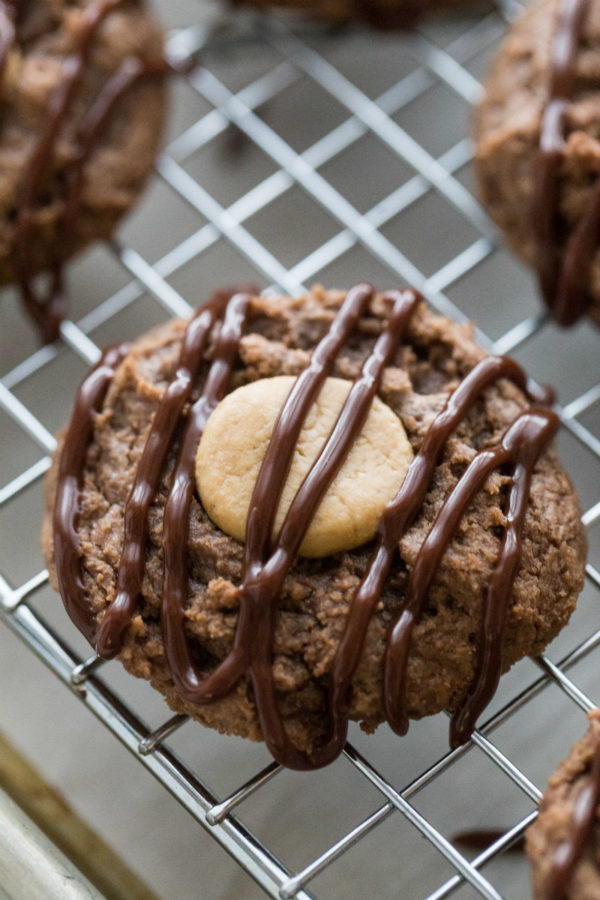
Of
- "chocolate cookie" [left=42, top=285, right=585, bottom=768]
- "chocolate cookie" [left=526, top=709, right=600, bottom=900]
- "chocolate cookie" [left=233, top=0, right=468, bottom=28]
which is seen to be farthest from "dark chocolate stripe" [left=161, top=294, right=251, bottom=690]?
"chocolate cookie" [left=233, top=0, right=468, bottom=28]

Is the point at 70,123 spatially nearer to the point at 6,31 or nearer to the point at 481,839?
the point at 6,31

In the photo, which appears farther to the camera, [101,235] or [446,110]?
[446,110]

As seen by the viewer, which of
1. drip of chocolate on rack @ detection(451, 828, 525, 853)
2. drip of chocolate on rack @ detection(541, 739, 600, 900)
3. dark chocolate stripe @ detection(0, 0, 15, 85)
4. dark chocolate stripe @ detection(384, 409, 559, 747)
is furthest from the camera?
dark chocolate stripe @ detection(0, 0, 15, 85)

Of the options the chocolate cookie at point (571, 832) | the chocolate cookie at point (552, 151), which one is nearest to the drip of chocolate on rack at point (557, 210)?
the chocolate cookie at point (552, 151)

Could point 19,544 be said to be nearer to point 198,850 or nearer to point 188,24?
point 198,850

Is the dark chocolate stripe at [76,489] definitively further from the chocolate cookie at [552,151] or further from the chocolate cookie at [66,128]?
the chocolate cookie at [552,151]

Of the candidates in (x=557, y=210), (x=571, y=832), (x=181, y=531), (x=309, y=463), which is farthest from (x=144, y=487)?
(x=557, y=210)

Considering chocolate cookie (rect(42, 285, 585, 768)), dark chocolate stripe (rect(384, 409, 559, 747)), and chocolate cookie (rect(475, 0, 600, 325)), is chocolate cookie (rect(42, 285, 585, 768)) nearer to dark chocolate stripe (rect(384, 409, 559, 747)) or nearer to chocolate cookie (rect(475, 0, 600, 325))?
dark chocolate stripe (rect(384, 409, 559, 747))

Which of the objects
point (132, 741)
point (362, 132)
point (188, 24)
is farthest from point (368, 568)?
point (188, 24)
